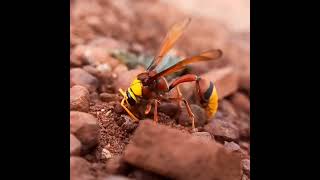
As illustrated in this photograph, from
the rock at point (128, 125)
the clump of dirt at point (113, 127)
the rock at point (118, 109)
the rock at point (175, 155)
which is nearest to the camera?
the rock at point (175, 155)

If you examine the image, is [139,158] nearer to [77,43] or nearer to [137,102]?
[137,102]

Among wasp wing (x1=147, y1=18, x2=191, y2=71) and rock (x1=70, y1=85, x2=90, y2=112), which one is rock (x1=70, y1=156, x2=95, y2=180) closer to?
rock (x1=70, y1=85, x2=90, y2=112)

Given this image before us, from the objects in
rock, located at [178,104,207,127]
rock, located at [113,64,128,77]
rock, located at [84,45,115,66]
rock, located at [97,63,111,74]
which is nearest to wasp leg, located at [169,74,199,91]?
rock, located at [178,104,207,127]

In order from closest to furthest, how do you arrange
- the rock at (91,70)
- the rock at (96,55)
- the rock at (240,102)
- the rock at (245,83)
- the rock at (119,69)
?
the rock at (91,70), the rock at (119,69), the rock at (96,55), the rock at (240,102), the rock at (245,83)

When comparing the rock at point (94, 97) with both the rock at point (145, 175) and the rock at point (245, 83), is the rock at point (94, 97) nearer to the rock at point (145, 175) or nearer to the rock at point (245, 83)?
the rock at point (145, 175)

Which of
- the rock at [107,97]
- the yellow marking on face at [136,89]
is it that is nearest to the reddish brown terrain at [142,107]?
the rock at [107,97]

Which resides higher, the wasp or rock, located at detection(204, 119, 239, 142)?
the wasp

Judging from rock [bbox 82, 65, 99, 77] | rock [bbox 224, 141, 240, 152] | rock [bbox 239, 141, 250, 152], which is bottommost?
rock [bbox 239, 141, 250, 152]
